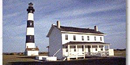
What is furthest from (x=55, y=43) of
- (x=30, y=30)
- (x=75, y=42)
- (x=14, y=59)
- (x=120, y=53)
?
(x=120, y=53)

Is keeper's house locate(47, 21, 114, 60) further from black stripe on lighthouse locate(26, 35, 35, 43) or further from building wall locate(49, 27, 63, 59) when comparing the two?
black stripe on lighthouse locate(26, 35, 35, 43)

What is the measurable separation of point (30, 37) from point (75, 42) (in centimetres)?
69

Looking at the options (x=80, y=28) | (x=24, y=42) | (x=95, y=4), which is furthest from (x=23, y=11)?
(x=95, y=4)

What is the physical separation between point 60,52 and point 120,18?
109cm

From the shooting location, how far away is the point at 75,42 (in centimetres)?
353

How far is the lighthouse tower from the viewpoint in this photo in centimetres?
343

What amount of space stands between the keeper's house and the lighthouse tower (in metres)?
0.24

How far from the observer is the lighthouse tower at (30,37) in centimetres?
343

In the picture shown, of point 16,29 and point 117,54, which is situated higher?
point 16,29

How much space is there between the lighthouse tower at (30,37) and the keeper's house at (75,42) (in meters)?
0.24

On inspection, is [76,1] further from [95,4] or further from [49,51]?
[49,51]

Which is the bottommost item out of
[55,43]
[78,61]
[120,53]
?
[78,61]

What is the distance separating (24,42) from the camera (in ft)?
11.4

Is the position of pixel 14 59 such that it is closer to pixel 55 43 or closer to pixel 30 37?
pixel 30 37
